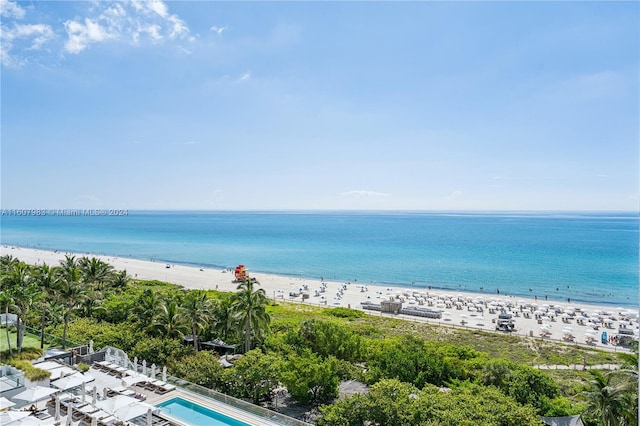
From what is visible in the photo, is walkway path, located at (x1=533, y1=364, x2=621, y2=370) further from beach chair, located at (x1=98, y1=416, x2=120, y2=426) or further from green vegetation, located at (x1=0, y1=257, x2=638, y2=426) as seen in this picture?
beach chair, located at (x1=98, y1=416, x2=120, y2=426)

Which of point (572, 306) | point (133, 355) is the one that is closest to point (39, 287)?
point (133, 355)

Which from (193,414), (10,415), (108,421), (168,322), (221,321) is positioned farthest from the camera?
(221,321)

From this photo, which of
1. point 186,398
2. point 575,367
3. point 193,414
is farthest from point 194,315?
point 575,367

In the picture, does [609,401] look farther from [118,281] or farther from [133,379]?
[118,281]

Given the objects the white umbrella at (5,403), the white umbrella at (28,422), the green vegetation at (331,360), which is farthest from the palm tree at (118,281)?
the white umbrella at (28,422)

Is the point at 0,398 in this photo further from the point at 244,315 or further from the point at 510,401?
the point at 510,401

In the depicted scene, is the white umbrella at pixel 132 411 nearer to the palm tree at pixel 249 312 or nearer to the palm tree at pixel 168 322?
the palm tree at pixel 249 312

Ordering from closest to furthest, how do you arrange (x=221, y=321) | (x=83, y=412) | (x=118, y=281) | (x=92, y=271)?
1. (x=83, y=412)
2. (x=221, y=321)
3. (x=92, y=271)
4. (x=118, y=281)
